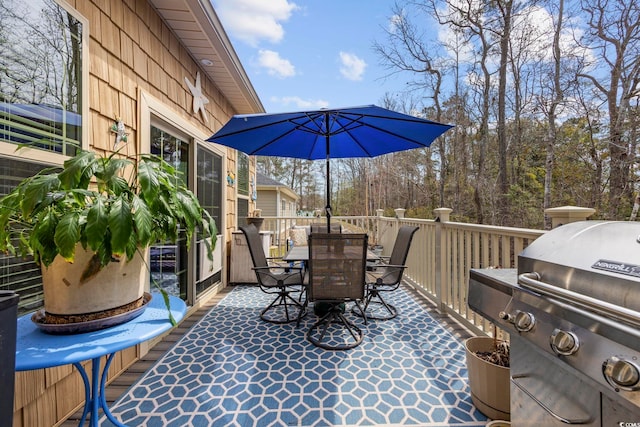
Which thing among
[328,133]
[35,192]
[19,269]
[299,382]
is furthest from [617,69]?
[19,269]

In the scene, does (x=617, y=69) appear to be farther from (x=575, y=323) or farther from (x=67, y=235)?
(x=67, y=235)

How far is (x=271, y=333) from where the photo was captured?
2842mm

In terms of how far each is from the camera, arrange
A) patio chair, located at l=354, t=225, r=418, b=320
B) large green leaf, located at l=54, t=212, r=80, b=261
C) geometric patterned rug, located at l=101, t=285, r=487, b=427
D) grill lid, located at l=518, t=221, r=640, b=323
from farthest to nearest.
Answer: patio chair, located at l=354, t=225, r=418, b=320 < geometric patterned rug, located at l=101, t=285, r=487, b=427 < large green leaf, located at l=54, t=212, r=80, b=261 < grill lid, located at l=518, t=221, r=640, b=323

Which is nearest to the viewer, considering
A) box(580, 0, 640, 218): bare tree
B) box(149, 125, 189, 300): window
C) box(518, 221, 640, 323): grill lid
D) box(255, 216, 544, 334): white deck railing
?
box(518, 221, 640, 323): grill lid

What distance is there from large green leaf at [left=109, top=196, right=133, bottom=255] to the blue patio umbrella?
1751 millimetres

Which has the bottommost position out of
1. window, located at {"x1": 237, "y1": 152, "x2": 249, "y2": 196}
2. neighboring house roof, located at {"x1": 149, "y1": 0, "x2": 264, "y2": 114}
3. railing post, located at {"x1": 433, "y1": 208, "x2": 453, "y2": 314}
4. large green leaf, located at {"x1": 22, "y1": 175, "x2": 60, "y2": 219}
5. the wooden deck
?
the wooden deck

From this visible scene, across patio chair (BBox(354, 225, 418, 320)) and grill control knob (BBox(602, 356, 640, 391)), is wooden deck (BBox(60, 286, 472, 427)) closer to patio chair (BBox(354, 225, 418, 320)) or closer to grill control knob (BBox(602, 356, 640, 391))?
patio chair (BBox(354, 225, 418, 320))

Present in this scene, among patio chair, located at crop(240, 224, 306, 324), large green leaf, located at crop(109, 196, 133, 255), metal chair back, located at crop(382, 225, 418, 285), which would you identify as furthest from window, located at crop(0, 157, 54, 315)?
metal chair back, located at crop(382, 225, 418, 285)

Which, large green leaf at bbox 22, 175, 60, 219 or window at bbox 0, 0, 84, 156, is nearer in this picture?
large green leaf at bbox 22, 175, 60, 219

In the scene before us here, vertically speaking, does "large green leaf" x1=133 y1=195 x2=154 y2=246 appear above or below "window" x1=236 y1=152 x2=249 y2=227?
below

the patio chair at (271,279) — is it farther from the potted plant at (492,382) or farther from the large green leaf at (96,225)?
the large green leaf at (96,225)

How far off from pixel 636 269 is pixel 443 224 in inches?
108

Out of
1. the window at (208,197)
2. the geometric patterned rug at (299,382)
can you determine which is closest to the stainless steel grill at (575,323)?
the geometric patterned rug at (299,382)

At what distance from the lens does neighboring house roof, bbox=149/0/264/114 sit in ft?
8.11
